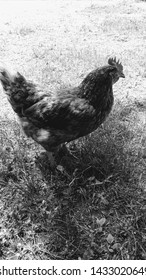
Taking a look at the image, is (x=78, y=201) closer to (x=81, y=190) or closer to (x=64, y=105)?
(x=81, y=190)

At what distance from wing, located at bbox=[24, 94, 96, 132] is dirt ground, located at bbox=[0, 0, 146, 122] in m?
1.19

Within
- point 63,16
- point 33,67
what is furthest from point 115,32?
point 33,67

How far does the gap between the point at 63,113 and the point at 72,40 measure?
5.65m

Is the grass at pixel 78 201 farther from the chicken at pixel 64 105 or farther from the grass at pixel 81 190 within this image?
the chicken at pixel 64 105

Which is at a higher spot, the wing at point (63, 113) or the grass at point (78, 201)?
the wing at point (63, 113)

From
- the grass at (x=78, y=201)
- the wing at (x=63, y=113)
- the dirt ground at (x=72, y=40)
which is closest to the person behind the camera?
the grass at (x=78, y=201)

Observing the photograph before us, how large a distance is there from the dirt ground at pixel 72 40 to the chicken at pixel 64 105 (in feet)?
2.72

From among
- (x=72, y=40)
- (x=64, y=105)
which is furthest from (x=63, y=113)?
(x=72, y=40)

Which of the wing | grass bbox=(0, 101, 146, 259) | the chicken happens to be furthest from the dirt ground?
grass bbox=(0, 101, 146, 259)

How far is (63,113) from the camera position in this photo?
10.7 ft

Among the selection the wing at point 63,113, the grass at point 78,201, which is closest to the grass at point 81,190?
the grass at point 78,201

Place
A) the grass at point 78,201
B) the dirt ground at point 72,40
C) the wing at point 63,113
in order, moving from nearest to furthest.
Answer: the grass at point 78,201, the wing at point 63,113, the dirt ground at point 72,40

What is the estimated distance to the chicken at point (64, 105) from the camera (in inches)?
126
